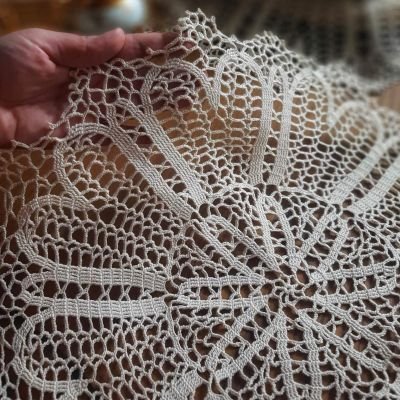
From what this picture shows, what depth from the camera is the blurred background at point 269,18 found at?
1.17 meters

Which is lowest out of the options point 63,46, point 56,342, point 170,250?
point 56,342

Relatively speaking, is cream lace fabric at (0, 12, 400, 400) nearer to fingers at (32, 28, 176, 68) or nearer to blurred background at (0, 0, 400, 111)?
fingers at (32, 28, 176, 68)

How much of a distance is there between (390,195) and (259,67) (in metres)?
0.26

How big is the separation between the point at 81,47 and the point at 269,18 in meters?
0.62

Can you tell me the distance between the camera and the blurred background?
1.17 meters

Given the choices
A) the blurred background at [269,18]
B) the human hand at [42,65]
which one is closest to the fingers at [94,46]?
the human hand at [42,65]

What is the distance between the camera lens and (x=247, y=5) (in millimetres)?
1245

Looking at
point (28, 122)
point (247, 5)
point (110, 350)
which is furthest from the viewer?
point (247, 5)

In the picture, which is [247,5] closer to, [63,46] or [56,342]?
[63,46]

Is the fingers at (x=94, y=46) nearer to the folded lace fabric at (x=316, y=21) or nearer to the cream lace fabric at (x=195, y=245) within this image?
the cream lace fabric at (x=195, y=245)

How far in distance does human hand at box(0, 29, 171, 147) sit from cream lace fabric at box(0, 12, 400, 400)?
0.02 m

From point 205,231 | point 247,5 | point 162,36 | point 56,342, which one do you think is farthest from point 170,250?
point 247,5

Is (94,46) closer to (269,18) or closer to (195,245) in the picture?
(195,245)

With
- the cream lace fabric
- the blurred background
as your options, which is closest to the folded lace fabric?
the blurred background
